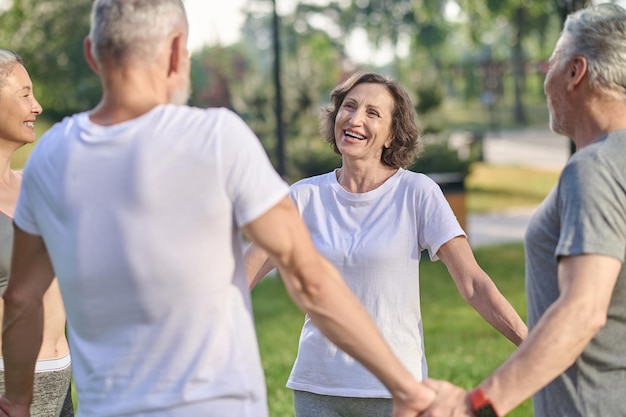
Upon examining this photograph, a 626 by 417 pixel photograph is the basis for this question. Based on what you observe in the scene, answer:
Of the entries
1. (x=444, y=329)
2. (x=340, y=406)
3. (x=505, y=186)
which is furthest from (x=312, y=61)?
(x=340, y=406)

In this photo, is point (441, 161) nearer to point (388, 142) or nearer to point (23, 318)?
point (388, 142)

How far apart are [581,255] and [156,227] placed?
105 cm

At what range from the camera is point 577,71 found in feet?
9.12

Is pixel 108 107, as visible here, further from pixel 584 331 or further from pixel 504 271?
pixel 504 271

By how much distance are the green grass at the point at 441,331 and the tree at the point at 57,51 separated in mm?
20018

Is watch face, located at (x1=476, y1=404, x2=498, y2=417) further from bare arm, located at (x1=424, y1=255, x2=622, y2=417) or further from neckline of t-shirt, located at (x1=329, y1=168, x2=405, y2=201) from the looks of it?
neckline of t-shirt, located at (x1=329, y1=168, x2=405, y2=201)

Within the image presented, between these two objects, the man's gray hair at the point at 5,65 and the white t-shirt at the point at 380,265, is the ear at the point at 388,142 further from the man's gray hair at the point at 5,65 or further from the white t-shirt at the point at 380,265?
the man's gray hair at the point at 5,65

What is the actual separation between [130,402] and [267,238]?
1.63 feet

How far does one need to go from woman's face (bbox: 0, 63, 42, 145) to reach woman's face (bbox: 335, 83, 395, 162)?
1.20 meters

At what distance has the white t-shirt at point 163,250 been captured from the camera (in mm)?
2395

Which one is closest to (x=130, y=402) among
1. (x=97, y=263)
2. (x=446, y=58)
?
(x=97, y=263)

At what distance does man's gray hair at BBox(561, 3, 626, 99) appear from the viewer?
2.74 metres

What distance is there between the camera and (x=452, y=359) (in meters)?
7.94

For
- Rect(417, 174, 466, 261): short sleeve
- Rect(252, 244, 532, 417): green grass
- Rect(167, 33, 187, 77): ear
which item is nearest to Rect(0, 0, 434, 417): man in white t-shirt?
Rect(167, 33, 187, 77): ear
